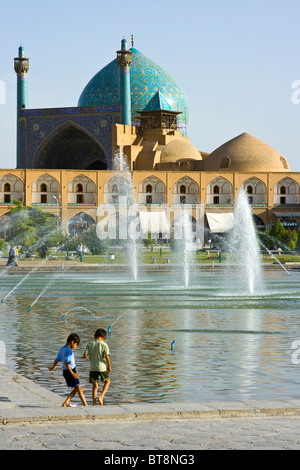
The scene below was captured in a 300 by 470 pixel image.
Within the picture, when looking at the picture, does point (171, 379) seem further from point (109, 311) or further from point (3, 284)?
point (3, 284)

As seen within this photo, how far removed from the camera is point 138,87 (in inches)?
2410

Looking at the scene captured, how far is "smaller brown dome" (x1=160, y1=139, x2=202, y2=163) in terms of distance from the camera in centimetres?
5734

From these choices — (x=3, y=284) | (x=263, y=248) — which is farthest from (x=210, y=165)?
(x=3, y=284)

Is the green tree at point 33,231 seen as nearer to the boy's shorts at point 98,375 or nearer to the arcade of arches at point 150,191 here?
the arcade of arches at point 150,191

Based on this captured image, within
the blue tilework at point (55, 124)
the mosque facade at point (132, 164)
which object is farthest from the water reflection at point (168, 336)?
the blue tilework at point (55, 124)

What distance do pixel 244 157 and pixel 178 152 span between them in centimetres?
424

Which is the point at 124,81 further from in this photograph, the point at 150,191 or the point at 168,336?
the point at 168,336

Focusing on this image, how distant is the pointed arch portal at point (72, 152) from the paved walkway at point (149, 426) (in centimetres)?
5169

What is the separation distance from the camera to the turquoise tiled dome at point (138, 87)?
197ft

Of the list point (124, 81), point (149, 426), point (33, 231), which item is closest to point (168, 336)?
point (149, 426)

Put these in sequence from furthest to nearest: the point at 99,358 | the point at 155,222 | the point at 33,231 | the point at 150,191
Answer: the point at 150,191 → the point at 155,222 → the point at 33,231 → the point at 99,358

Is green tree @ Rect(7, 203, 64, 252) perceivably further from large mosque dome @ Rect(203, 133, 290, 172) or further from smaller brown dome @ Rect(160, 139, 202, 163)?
large mosque dome @ Rect(203, 133, 290, 172)

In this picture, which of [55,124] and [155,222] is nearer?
[155,222]

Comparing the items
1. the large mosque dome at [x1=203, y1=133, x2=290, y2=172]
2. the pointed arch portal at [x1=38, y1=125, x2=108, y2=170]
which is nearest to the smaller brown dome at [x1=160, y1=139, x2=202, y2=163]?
the large mosque dome at [x1=203, y1=133, x2=290, y2=172]
